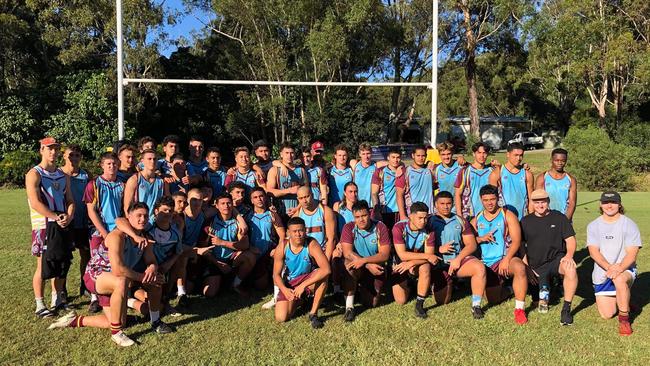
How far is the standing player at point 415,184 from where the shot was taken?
6227 mm

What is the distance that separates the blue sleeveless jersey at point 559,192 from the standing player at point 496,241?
829 mm

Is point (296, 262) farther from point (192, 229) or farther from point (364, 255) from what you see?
point (192, 229)

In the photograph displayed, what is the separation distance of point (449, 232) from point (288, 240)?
1.61m

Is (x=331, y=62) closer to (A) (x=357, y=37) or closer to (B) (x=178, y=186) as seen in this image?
(A) (x=357, y=37)

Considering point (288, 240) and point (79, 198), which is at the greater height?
point (79, 198)

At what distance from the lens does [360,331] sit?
4.50 m

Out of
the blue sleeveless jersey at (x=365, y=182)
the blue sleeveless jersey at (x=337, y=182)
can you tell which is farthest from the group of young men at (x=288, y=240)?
the blue sleeveless jersey at (x=337, y=182)

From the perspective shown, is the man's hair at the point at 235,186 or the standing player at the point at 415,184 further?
the standing player at the point at 415,184

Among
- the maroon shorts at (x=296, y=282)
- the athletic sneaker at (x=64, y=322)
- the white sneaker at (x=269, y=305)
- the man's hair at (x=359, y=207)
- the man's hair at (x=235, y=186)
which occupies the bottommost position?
the white sneaker at (x=269, y=305)

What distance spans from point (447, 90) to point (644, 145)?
945 inches

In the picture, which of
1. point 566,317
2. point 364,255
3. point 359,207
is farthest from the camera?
point 364,255

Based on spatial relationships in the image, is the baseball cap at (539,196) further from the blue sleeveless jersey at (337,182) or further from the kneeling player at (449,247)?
the blue sleeveless jersey at (337,182)

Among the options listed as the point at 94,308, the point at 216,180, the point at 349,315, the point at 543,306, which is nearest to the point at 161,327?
the point at 94,308

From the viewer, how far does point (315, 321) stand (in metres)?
4.62
